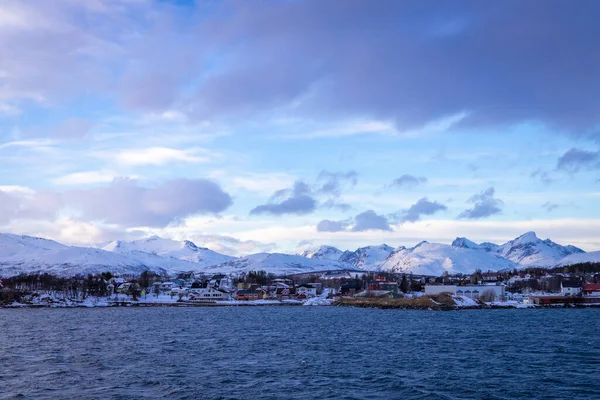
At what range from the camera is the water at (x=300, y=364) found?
1179 inches

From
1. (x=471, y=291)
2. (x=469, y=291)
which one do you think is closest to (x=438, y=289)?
(x=469, y=291)

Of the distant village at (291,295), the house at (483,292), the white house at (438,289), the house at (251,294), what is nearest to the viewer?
the distant village at (291,295)

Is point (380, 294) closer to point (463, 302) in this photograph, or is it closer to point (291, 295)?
point (463, 302)

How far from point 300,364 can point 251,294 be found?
13595 cm

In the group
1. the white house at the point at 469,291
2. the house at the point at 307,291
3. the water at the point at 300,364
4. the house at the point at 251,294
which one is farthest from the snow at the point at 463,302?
the house at the point at 307,291

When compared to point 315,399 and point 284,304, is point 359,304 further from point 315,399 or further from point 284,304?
point 315,399

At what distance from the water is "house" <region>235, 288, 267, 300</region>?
344ft

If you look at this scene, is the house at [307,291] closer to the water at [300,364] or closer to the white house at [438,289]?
the white house at [438,289]

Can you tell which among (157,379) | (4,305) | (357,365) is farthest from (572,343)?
(4,305)

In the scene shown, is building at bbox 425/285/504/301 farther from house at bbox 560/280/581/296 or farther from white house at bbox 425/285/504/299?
house at bbox 560/280/581/296

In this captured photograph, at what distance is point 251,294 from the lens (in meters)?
173

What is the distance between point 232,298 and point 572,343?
417 feet

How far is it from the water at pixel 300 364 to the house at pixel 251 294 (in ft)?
344

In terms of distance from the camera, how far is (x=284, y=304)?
148625 millimetres
